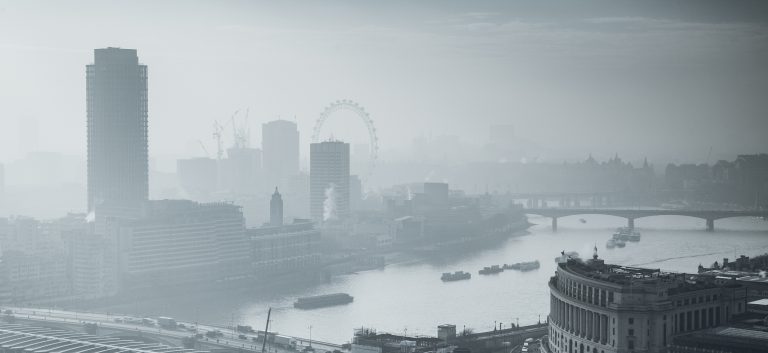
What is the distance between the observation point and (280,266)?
28375 millimetres

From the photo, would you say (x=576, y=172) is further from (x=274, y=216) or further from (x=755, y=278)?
(x=755, y=278)

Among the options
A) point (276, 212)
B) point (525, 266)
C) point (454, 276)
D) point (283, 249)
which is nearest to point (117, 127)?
point (276, 212)

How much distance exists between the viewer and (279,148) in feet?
178

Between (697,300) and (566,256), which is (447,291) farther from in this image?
(697,300)

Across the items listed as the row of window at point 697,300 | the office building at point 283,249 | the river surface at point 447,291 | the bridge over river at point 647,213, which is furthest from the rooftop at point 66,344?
the bridge over river at point 647,213

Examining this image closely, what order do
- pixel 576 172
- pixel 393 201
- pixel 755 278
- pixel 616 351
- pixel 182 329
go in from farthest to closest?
pixel 576 172 → pixel 393 201 → pixel 182 329 → pixel 755 278 → pixel 616 351

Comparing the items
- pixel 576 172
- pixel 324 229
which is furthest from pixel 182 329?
pixel 576 172

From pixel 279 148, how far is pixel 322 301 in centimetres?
3286

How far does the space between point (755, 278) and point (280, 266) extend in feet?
48.3

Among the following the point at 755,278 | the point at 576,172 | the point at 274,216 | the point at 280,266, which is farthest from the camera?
the point at 576,172

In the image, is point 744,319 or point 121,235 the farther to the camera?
point 121,235

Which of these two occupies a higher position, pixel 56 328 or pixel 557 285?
pixel 557 285

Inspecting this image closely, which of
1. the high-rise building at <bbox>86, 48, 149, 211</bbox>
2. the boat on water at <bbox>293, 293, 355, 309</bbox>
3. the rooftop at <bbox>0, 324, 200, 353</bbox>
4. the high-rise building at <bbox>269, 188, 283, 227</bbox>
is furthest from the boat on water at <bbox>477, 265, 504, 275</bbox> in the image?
the rooftop at <bbox>0, 324, 200, 353</bbox>

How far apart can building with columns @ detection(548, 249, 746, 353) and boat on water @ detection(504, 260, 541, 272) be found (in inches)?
518
